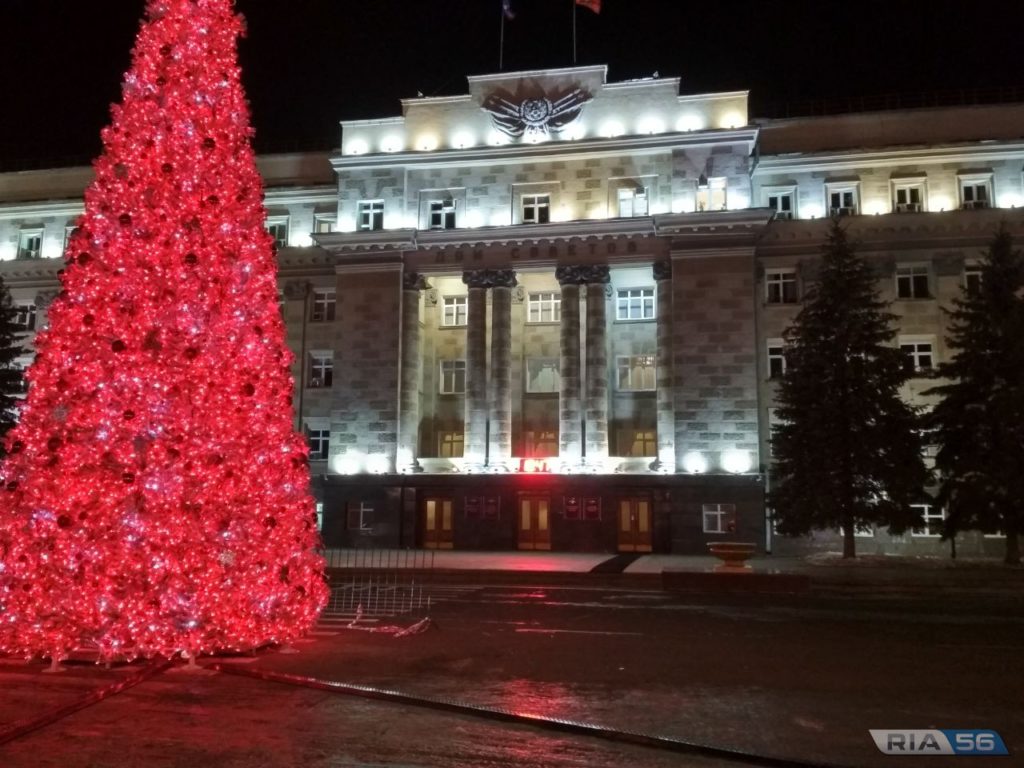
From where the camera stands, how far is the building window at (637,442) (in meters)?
35.5

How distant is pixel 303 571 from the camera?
1076 centimetres

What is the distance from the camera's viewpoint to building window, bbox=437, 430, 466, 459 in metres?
37.2

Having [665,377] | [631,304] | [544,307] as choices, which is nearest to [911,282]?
[665,377]

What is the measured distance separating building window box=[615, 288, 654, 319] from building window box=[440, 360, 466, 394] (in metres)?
7.52

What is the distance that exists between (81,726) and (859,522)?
24399 millimetres

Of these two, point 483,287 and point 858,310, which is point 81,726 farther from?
point 483,287

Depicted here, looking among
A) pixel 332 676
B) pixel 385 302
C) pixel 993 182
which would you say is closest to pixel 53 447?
pixel 332 676

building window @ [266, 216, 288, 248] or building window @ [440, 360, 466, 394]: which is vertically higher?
building window @ [266, 216, 288, 248]

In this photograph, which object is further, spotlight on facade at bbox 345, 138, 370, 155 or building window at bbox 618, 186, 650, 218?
spotlight on facade at bbox 345, 138, 370, 155

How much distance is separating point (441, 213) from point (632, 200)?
854cm

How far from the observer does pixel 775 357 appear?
111 feet

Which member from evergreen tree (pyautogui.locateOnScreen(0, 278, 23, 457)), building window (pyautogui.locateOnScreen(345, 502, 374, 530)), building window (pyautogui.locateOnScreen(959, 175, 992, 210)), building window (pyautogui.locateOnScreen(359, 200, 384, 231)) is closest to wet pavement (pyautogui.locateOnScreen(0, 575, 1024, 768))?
building window (pyautogui.locateOnScreen(345, 502, 374, 530))

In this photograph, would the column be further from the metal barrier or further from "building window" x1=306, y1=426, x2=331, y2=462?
"building window" x1=306, y1=426, x2=331, y2=462

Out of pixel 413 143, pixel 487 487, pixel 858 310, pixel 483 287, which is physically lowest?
pixel 487 487
